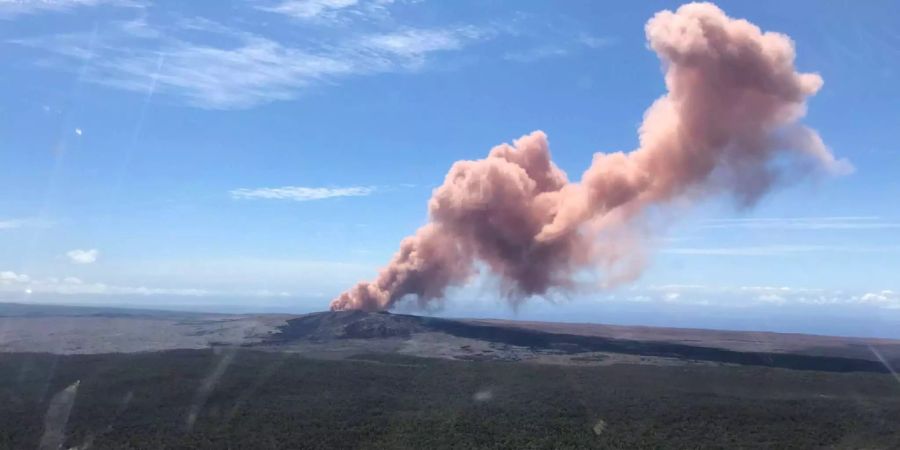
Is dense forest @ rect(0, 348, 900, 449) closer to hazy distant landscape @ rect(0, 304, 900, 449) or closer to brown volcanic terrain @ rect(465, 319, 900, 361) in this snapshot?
hazy distant landscape @ rect(0, 304, 900, 449)

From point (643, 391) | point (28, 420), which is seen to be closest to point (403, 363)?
point (643, 391)

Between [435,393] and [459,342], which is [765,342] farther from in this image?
[435,393]

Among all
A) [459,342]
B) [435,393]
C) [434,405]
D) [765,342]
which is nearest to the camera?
[434,405]

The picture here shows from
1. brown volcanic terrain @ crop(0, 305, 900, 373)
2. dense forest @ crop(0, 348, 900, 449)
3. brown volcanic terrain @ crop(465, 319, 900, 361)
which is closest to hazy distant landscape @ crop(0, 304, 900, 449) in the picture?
dense forest @ crop(0, 348, 900, 449)

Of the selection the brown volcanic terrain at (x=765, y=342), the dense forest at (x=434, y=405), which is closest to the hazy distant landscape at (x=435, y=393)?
the dense forest at (x=434, y=405)

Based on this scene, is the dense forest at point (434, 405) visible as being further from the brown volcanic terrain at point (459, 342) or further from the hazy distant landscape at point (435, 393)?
the brown volcanic terrain at point (459, 342)

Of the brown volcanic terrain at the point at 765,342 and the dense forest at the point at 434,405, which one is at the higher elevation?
the brown volcanic terrain at the point at 765,342

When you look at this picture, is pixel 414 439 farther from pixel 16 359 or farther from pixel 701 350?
pixel 701 350

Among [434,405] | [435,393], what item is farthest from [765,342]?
[434,405]
